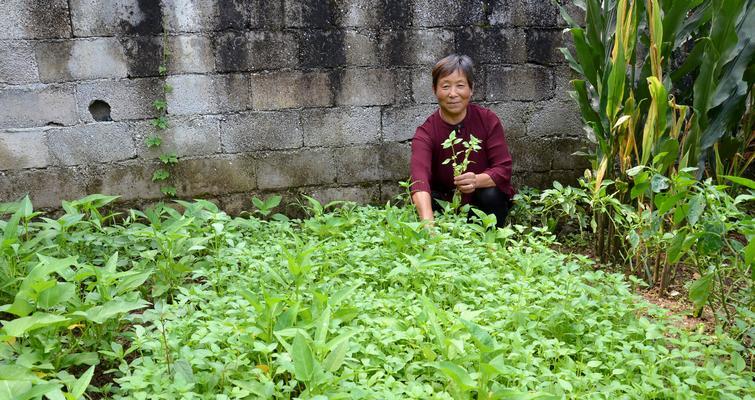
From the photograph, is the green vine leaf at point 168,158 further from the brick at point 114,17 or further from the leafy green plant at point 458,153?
the leafy green plant at point 458,153

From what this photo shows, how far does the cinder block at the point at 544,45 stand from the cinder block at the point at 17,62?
293 centimetres

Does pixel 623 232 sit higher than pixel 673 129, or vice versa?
pixel 673 129

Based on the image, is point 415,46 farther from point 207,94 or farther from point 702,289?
point 702,289

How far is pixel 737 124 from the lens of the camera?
376cm

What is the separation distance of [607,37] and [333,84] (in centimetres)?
160

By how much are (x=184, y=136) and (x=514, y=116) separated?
6.87ft

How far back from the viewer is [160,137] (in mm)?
3668

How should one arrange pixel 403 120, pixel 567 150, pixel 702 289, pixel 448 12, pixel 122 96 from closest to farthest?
1. pixel 702 289
2. pixel 122 96
3. pixel 448 12
4. pixel 403 120
5. pixel 567 150

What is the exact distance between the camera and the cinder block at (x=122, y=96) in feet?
11.6

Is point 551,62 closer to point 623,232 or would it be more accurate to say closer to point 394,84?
point 394,84

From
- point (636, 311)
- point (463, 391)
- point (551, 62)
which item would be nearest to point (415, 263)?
point (463, 391)

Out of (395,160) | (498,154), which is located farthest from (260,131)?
(498,154)

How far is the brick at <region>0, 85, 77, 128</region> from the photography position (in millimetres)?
3412

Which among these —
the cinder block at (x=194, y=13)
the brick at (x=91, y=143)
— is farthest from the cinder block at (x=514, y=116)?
the brick at (x=91, y=143)
